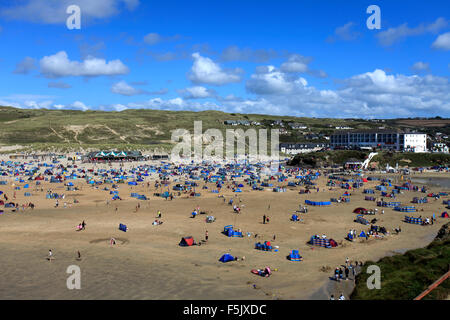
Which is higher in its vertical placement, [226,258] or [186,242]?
[186,242]

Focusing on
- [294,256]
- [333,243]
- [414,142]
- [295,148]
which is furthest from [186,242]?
[295,148]

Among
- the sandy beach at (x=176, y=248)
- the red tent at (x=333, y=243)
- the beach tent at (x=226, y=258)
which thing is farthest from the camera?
the red tent at (x=333, y=243)

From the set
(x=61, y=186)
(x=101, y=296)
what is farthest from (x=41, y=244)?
(x=61, y=186)

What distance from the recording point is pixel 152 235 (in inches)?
1152

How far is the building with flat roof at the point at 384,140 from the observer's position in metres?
110

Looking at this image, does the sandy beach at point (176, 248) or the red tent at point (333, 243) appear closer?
the sandy beach at point (176, 248)

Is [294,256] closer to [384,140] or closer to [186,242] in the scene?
[186,242]

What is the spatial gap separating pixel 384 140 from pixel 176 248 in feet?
352

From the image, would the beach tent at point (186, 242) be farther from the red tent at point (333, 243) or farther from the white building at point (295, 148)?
the white building at point (295, 148)

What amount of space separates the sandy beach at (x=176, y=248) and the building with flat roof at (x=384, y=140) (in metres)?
73.7

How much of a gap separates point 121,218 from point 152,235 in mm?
7305

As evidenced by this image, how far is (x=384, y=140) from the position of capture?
117m

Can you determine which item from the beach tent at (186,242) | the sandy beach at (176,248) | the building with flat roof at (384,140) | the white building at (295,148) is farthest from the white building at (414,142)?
the beach tent at (186,242)

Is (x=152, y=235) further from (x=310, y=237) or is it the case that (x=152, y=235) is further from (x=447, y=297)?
(x=447, y=297)
